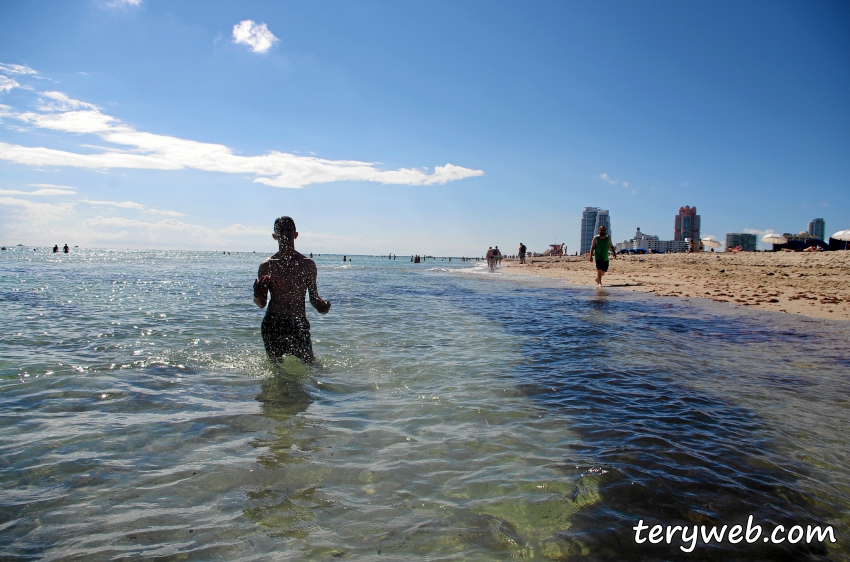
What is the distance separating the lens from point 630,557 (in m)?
2.21

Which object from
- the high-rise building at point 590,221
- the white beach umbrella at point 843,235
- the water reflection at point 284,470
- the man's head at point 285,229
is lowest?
the water reflection at point 284,470

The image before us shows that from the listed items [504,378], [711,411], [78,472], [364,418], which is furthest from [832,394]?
[78,472]

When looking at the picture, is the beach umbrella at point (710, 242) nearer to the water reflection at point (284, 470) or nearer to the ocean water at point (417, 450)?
the ocean water at point (417, 450)

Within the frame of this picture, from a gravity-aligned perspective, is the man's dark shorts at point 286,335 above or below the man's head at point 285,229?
below

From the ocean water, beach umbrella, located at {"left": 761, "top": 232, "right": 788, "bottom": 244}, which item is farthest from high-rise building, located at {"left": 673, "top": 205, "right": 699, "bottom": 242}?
the ocean water

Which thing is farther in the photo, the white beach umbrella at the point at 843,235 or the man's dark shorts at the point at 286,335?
the white beach umbrella at the point at 843,235

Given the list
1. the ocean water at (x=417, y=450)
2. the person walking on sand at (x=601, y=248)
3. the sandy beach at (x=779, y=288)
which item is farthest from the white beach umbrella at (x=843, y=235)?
the ocean water at (x=417, y=450)

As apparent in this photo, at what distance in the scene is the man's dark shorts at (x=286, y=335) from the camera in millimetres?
6012

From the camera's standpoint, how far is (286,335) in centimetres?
604

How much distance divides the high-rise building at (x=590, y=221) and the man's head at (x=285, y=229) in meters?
187

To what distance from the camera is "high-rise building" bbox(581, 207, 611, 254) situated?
18041 centimetres

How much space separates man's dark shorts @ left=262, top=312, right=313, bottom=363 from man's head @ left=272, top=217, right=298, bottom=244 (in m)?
1.07

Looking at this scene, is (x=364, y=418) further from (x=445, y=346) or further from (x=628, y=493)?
(x=445, y=346)

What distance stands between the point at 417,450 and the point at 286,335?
3.22 m
